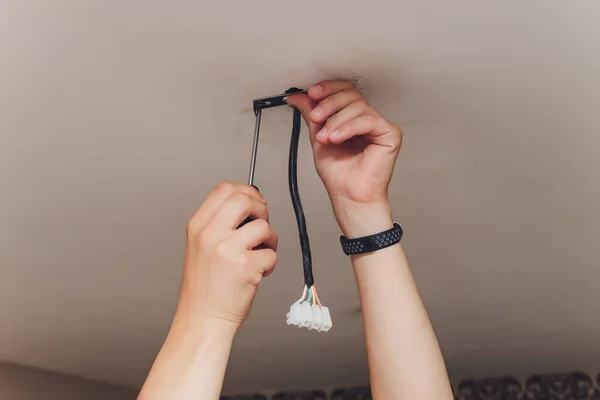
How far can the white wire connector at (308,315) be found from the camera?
80 centimetres

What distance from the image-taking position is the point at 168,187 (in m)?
1.23

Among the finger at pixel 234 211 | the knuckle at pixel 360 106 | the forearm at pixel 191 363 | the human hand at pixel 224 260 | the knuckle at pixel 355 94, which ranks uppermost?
the knuckle at pixel 355 94

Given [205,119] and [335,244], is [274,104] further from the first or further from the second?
[335,244]

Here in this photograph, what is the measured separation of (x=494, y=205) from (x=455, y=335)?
1.11 metres

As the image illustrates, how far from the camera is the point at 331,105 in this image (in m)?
0.90

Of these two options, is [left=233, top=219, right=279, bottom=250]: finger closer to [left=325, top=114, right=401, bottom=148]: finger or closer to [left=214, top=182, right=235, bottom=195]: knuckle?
[left=214, top=182, right=235, bottom=195]: knuckle

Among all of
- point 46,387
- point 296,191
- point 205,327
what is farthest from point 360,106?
point 46,387

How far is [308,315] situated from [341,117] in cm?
28

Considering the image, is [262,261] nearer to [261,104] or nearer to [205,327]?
[205,327]

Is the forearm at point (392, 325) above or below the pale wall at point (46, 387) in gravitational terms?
below

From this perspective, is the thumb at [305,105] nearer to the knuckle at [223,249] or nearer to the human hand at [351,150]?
the human hand at [351,150]

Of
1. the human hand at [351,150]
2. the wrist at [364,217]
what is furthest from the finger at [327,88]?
the wrist at [364,217]

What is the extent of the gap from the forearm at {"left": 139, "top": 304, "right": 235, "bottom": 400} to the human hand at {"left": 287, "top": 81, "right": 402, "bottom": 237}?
28 cm

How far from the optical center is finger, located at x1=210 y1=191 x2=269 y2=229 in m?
0.83
